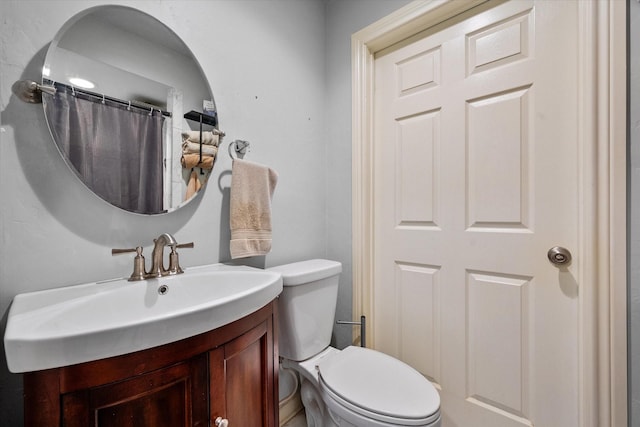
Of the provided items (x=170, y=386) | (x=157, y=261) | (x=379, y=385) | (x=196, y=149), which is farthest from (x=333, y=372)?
(x=196, y=149)

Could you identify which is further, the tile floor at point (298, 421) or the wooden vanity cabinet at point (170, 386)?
the tile floor at point (298, 421)

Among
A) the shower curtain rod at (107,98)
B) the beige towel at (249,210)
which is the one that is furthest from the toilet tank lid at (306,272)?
the shower curtain rod at (107,98)

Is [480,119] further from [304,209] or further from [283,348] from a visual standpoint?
[283,348]

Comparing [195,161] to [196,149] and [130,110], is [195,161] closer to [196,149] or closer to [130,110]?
[196,149]

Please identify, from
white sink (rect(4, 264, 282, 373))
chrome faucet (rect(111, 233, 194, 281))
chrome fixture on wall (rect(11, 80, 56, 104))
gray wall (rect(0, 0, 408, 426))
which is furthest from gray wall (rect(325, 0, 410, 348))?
chrome fixture on wall (rect(11, 80, 56, 104))

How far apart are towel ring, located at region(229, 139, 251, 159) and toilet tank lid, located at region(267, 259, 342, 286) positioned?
0.53 metres

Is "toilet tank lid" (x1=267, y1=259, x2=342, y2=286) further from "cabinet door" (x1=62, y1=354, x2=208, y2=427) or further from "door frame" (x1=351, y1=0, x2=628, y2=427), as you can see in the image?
"door frame" (x1=351, y1=0, x2=628, y2=427)

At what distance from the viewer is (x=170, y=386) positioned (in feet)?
1.83

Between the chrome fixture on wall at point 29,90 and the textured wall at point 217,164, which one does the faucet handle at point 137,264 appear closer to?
the textured wall at point 217,164

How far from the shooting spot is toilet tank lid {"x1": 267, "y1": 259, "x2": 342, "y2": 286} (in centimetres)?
106

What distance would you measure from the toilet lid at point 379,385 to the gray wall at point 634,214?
55 cm

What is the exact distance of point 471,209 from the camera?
1151 millimetres

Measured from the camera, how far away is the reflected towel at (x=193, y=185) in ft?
3.31

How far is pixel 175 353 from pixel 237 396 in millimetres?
234
